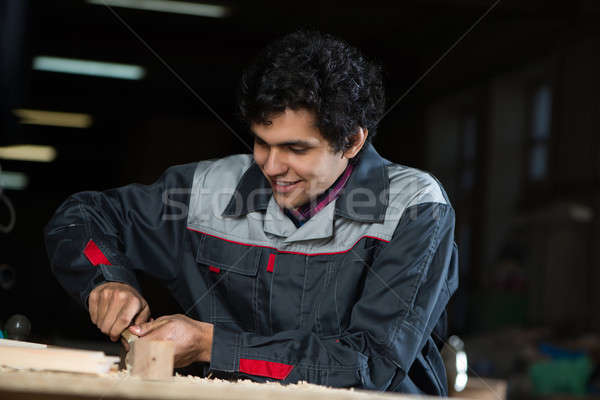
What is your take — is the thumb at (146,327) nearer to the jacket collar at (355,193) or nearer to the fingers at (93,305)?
the fingers at (93,305)

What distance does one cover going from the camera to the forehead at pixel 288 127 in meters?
1.32

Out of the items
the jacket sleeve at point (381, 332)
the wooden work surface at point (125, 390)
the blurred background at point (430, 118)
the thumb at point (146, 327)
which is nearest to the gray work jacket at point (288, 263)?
the jacket sleeve at point (381, 332)

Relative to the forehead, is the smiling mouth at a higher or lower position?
lower

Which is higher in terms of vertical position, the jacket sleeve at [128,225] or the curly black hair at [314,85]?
the curly black hair at [314,85]

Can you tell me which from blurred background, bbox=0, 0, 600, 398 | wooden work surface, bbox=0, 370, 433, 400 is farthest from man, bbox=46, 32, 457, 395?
blurred background, bbox=0, 0, 600, 398

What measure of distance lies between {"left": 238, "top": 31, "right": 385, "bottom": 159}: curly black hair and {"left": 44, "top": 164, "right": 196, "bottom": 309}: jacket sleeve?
25 cm

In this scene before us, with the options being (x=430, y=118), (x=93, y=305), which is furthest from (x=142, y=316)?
(x=430, y=118)

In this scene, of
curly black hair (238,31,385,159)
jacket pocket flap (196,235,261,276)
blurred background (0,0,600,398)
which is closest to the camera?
curly black hair (238,31,385,159)

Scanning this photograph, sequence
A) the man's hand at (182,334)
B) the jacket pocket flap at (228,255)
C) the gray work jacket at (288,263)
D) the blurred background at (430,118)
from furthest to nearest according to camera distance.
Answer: the blurred background at (430,118) → the jacket pocket flap at (228,255) → the gray work jacket at (288,263) → the man's hand at (182,334)

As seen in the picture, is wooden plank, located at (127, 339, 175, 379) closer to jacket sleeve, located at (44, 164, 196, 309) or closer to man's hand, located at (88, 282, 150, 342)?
man's hand, located at (88, 282, 150, 342)

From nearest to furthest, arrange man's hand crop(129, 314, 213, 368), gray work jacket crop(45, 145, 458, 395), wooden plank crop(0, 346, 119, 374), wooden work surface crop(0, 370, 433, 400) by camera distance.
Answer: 1. wooden work surface crop(0, 370, 433, 400)
2. wooden plank crop(0, 346, 119, 374)
3. man's hand crop(129, 314, 213, 368)
4. gray work jacket crop(45, 145, 458, 395)

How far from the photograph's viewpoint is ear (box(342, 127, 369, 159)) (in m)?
1.43

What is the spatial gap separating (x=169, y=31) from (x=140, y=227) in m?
4.03

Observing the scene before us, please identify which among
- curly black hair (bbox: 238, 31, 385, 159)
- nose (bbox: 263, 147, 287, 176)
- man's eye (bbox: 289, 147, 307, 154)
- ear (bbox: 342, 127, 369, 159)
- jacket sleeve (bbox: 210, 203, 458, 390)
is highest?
curly black hair (bbox: 238, 31, 385, 159)
